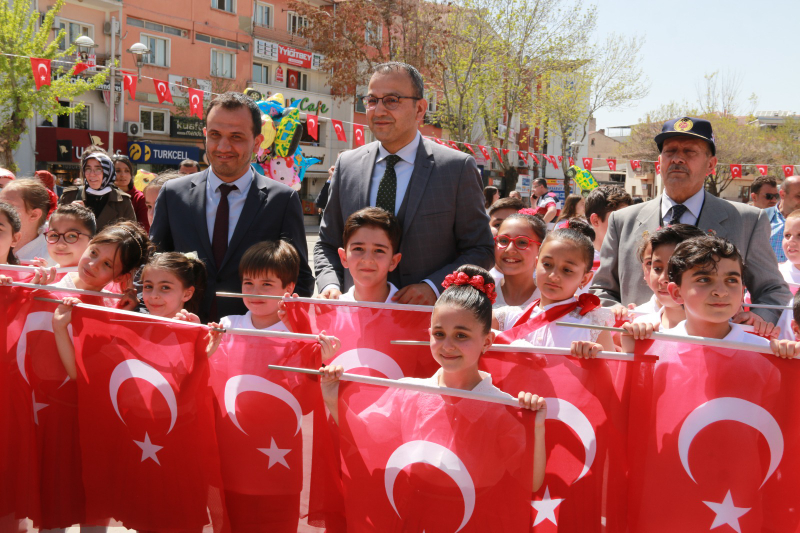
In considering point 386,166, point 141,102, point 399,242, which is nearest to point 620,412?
point 399,242

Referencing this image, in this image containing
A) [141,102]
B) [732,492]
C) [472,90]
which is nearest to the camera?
[732,492]

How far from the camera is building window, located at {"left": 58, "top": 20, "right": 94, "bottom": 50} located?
26.9 meters

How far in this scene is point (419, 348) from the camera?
9.69 feet

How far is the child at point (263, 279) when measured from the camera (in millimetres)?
3148

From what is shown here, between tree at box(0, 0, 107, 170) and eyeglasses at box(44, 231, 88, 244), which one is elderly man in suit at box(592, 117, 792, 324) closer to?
eyeglasses at box(44, 231, 88, 244)

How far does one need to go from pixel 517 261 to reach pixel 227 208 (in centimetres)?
162

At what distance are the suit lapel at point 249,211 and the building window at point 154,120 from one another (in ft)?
93.3

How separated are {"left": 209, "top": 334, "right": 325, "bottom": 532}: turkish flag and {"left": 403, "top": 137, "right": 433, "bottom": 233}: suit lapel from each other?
851 millimetres

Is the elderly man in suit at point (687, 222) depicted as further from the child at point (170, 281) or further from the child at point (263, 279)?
the child at point (170, 281)

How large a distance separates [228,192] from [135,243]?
0.54 metres

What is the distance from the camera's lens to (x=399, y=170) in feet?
11.3

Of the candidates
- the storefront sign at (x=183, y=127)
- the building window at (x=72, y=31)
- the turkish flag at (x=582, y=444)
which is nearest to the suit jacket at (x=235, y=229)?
the turkish flag at (x=582, y=444)

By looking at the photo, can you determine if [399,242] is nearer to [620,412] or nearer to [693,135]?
[620,412]

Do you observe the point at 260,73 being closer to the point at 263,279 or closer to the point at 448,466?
the point at 263,279
